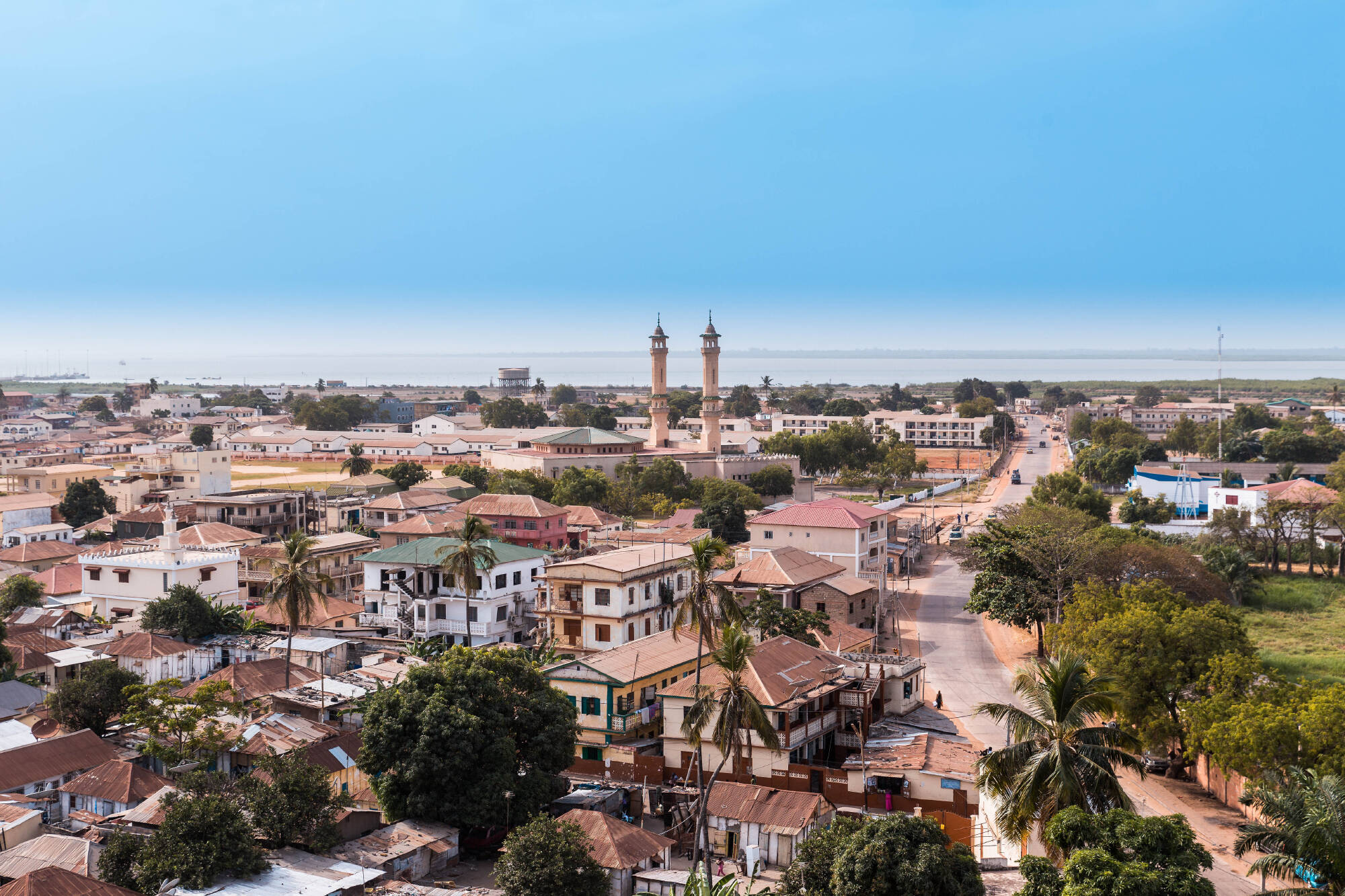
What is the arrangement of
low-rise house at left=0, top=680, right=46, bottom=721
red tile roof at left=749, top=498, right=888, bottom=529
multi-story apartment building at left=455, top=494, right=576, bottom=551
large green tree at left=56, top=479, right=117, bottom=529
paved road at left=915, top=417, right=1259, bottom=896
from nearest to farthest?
paved road at left=915, top=417, right=1259, bottom=896 < low-rise house at left=0, top=680, right=46, bottom=721 < red tile roof at left=749, top=498, right=888, bottom=529 < multi-story apartment building at left=455, top=494, right=576, bottom=551 < large green tree at left=56, top=479, right=117, bottom=529

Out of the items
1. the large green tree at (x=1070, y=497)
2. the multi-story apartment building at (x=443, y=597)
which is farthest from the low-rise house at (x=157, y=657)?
the large green tree at (x=1070, y=497)

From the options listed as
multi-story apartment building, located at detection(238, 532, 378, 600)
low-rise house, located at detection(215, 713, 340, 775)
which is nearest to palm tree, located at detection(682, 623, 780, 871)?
low-rise house, located at detection(215, 713, 340, 775)

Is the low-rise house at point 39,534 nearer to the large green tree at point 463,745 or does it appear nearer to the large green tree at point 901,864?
the large green tree at point 463,745

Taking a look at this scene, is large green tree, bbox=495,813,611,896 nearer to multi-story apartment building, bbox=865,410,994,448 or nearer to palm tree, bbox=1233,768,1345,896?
palm tree, bbox=1233,768,1345,896

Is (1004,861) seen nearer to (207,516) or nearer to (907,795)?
(907,795)

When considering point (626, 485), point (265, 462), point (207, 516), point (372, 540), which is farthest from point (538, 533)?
point (265, 462)

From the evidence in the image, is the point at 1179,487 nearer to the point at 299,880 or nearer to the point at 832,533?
the point at 832,533

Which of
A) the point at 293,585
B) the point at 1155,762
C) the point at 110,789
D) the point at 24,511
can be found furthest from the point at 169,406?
the point at 1155,762
